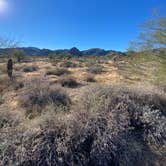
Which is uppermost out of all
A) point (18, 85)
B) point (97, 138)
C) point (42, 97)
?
point (97, 138)

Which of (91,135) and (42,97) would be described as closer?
(91,135)

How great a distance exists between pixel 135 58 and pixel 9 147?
7.80 metres

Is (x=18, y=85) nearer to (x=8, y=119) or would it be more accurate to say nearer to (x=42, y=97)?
(x=42, y=97)

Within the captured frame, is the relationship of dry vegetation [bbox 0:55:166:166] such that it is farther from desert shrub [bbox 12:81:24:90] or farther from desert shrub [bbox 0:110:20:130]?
desert shrub [bbox 12:81:24:90]

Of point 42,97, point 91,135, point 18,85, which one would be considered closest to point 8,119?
point 91,135

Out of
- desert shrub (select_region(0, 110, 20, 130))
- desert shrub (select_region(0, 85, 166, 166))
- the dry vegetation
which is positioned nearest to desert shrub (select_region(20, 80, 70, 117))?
the dry vegetation

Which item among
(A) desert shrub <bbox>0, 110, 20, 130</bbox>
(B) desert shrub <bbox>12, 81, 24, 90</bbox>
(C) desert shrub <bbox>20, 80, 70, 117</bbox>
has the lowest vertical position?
(B) desert shrub <bbox>12, 81, 24, 90</bbox>

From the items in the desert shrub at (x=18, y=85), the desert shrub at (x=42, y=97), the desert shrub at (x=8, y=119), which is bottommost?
the desert shrub at (x=18, y=85)

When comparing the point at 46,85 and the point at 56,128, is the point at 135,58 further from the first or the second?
the point at 56,128

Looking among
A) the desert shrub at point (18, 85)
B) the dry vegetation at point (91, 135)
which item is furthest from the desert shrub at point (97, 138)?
the desert shrub at point (18, 85)

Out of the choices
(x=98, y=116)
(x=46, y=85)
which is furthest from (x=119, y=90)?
(x=46, y=85)

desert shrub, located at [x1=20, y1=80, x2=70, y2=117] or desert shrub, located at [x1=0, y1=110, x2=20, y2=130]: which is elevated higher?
desert shrub, located at [x1=0, y1=110, x2=20, y2=130]

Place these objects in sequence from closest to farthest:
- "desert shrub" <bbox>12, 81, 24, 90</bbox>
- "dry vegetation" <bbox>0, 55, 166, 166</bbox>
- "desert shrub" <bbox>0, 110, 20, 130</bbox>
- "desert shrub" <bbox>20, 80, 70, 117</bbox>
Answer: "dry vegetation" <bbox>0, 55, 166, 166</bbox>, "desert shrub" <bbox>0, 110, 20, 130</bbox>, "desert shrub" <bbox>20, 80, 70, 117</bbox>, "desert shrub" <bbox>12, 81, 24, 90</bbox>

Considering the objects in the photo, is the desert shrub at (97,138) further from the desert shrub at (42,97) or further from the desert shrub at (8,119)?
the desert shrub at (42,97)
